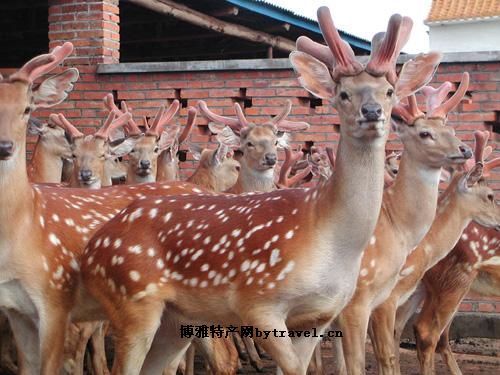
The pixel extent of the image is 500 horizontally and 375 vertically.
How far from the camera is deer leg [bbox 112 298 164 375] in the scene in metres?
5.67

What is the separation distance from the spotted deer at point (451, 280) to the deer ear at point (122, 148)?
8.71 ft

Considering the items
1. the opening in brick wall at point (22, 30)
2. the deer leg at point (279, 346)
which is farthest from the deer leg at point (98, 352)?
the opening in brick wall at point (22, 30)

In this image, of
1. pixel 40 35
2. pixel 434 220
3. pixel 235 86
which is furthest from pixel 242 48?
pixel 434 220

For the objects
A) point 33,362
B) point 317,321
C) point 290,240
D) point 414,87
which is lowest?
point 33,362

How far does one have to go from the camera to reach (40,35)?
15.7m

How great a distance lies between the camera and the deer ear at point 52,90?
6426mm

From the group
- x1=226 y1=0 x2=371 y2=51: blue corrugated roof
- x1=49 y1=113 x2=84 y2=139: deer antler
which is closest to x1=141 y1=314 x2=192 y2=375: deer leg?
x1=49 y1=113 x2=84 y2=139: deer antler

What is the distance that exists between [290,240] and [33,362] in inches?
68.8

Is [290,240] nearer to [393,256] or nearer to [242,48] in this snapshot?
[393,256]

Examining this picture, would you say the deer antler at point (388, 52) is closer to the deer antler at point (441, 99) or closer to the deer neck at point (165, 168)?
the deer antler at point (441, 99)

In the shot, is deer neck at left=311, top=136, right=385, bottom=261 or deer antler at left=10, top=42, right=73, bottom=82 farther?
deer antler at left=10, top=42, right=73, bottom=82

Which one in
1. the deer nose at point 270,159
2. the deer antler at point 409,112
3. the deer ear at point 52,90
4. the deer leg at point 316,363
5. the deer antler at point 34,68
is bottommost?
the deer leg at point 316,363

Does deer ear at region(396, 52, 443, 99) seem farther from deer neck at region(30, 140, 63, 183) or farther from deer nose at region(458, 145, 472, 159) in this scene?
deer neck at region(30, 140, 63, 183)

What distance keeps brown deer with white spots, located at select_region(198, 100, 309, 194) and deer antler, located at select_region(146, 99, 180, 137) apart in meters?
0.45
